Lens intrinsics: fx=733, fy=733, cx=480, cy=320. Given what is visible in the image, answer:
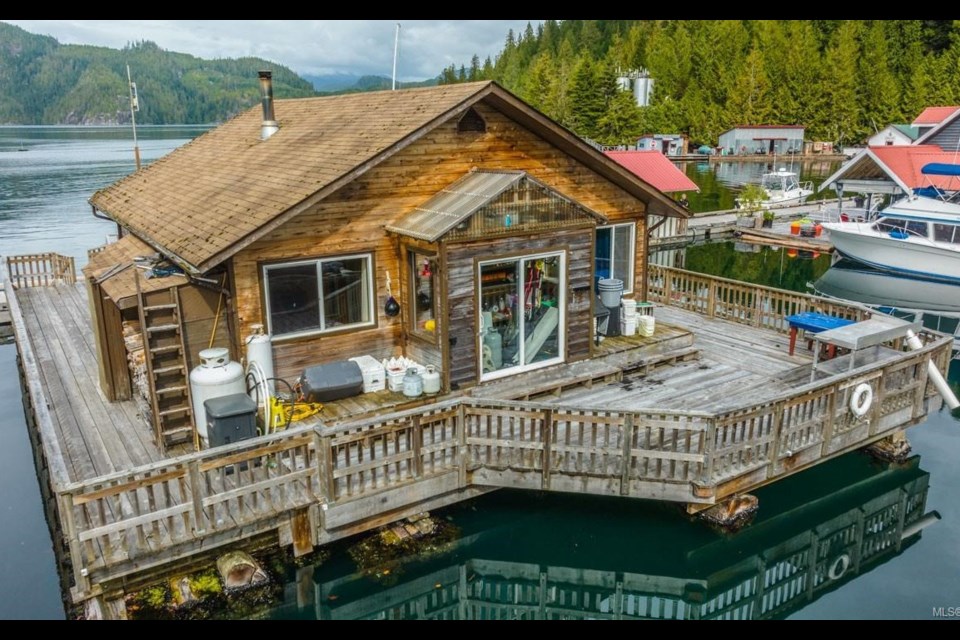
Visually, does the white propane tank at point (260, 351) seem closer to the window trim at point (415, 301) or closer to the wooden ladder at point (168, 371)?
the wooden ladder at point (168, 371)

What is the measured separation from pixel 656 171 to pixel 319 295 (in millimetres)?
21898

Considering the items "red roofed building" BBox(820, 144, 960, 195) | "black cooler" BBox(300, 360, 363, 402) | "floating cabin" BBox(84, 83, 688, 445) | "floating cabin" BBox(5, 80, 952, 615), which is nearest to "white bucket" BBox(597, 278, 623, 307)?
"floating cabin" BBox(5, 80, 952, 615)

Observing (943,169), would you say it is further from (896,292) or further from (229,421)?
(229,421)

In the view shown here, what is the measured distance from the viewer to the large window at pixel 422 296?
1115cm

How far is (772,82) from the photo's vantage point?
96.2m

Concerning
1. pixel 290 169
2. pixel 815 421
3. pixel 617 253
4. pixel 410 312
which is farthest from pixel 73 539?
pixel 617 253

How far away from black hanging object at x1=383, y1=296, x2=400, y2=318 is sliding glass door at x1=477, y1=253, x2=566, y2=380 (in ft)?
4.54

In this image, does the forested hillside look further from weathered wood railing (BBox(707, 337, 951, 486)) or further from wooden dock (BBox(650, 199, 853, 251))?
weathered wood railing (BBox(707, 337, 951, 486))

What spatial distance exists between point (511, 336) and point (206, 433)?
4.78m

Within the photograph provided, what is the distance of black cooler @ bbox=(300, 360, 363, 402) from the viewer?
1053 cm

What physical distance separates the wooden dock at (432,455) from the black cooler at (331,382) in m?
0.58

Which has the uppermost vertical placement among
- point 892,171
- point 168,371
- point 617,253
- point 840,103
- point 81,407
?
point 840,103

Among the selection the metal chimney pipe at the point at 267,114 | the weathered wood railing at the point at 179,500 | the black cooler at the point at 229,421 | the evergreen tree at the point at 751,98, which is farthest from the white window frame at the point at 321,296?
the evergreen tree at the point at 751,98
